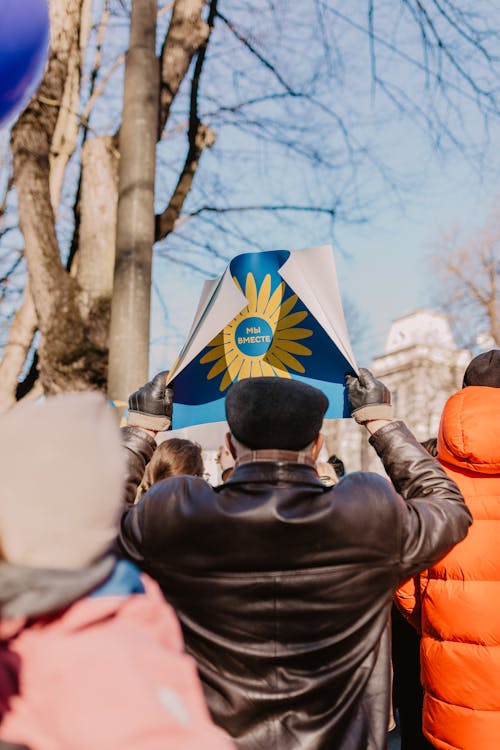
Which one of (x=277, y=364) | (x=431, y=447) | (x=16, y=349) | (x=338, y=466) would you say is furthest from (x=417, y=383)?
(x=277, y=364)

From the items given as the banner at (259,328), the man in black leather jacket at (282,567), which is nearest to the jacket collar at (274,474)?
the man in black leather jacket at (282,567)

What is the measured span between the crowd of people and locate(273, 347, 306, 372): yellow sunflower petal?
0.34 m

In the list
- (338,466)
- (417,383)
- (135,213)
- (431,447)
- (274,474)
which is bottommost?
(417,383)

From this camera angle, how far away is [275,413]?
1.62m

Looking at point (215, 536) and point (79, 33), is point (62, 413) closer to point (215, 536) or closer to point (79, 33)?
point (215, 536)

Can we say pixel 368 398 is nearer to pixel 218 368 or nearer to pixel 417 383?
pixel 218 368

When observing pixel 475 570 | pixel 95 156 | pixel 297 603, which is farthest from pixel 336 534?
pixel 95 156

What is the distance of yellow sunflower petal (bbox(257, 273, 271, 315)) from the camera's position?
2.63 metres

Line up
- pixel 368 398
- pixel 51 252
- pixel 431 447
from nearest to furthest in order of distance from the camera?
pixel 368 398 → pixel 431 447 → pixel 51 252

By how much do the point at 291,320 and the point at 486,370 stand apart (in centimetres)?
71

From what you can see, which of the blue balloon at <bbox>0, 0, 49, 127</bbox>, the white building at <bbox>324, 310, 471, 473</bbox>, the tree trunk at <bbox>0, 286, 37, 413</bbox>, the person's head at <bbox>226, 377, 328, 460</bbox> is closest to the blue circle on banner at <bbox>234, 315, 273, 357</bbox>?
the person's head at <bbox>226, 377, 328, 460</bbox>

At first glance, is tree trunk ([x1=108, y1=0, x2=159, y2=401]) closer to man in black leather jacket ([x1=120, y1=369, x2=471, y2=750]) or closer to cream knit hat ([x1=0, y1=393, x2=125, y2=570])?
man in black leather jacket ([x1=120, y1=369, x2=471, y2=750])

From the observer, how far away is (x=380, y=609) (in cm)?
167

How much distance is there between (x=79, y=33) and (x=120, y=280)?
2.98 meters
